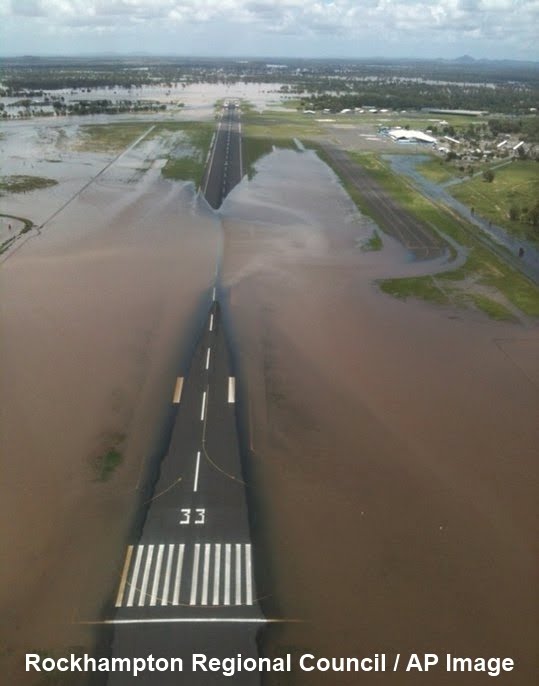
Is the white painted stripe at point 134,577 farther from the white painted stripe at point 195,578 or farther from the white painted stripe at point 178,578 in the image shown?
the white painted stripe at point 195,578

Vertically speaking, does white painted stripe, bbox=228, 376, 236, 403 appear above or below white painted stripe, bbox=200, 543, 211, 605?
above

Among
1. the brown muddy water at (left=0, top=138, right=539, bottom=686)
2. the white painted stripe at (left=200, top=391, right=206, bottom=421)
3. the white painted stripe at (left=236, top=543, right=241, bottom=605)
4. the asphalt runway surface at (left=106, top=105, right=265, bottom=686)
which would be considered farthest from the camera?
the white painted stripe at (left=200, top=391, right=206, bottom=421)

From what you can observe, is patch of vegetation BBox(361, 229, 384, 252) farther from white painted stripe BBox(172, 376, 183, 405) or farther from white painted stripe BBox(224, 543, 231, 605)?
white painted stripe BBox(224, 543, 231, 605)

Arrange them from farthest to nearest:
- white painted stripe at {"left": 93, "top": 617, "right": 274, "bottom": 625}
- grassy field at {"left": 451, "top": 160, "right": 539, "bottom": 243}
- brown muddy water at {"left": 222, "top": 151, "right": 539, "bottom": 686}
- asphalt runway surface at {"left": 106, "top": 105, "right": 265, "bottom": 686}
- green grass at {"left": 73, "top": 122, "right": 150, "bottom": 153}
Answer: green grass at {"left": 73, "top": 122, "right": 150, "bottom": 153} → grassy field at {"left": 451, "top": 160, "right": 539, "bottom": 243} → brown muddy water at {"left": 222, "top": 151, "right": 539, "bottom": 686} → white painted stripe at {"left": 93, "top": 617, "right": 274, "bottom": 625} → asphalt runway surface at {"left": 106, "top": 105, "right": 265, "bottom": 686}

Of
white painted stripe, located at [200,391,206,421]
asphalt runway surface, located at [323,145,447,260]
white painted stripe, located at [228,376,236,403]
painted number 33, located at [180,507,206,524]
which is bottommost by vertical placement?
painted number 33, located at [180,507,206,524]

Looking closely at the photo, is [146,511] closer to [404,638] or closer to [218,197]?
[404,638]

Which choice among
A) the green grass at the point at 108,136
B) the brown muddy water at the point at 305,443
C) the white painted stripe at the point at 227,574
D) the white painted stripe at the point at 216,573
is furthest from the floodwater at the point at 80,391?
the green grass at the point at 108,136

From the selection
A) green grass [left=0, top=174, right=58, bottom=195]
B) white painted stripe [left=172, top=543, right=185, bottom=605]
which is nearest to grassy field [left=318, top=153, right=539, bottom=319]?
white painted stripe [left=172, top=543, right=185, bottom=605]

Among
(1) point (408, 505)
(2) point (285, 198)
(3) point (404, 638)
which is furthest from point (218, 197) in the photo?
(3) point (404, 638)
